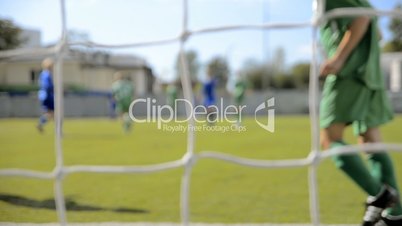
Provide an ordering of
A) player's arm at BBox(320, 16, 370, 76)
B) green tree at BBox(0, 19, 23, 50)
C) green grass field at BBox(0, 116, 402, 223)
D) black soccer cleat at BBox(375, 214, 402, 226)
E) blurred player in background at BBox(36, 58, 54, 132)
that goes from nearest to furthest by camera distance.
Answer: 1. player's arm at BBox(320, 16, 370, 76)
2. black soccer cleat at BBox(375, 214, 402, 226)
3. green grass field at BBox(0, 116, 402, 223)
4. green tree at BBox(0, 19, 23, 50)
5. blurred player in background at BBox(36, 58, 54, 132)

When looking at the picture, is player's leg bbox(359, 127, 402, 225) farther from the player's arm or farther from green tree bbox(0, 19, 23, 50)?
green tree bbox(0, 19, 23, 50)

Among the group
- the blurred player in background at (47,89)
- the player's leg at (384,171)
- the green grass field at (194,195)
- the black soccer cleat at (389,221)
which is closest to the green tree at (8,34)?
the green grass field at (194,195)

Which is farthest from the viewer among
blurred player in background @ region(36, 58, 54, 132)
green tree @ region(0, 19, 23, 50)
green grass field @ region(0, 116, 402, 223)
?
blurred player in background @ region(36, 58, 54, 132)

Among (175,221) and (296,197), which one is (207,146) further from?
(175,221)

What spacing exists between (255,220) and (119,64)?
2230 cm

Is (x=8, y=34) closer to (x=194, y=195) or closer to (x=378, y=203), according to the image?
(x=194, y=195)

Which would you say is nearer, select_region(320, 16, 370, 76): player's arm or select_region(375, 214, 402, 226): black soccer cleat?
Result: select_region(320, 16, 370, 76): player's arm

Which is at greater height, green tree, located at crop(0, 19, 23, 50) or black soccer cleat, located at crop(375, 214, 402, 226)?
green tree, located at crop(0, 19, 23, 50)

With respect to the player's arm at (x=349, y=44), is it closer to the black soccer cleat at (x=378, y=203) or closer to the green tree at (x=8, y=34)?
the black soccer cleat at (x=378, y=203)

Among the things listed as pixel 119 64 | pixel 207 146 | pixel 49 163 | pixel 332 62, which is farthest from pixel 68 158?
pixel 119 64

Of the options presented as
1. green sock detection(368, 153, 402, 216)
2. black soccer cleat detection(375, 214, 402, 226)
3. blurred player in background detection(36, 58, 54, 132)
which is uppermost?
green sock detection(368, 153, 402, 216)

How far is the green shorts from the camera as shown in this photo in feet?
4.48

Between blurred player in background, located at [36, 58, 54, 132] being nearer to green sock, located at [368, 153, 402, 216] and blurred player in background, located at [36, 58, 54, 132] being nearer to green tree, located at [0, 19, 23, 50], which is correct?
green tree, located at [0, 19, 23, 50]

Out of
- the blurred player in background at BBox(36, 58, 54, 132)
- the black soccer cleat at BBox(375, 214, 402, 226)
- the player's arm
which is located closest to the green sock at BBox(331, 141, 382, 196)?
the black soccer cleat at BBox(375, 214, 402, 226)
